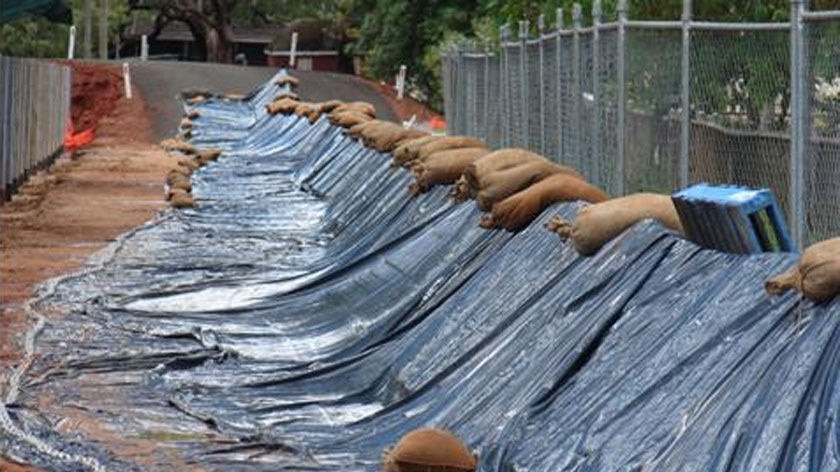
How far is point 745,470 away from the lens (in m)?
7.06

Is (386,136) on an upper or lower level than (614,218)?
lower

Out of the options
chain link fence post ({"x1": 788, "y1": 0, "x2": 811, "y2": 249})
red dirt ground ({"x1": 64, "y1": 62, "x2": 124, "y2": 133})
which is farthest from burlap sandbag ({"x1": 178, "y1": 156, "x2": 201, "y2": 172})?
chain link fence post ({"x1": 788, "y1": 0, "x2": 811, "y2": 249})

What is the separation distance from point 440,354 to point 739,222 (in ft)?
9.86

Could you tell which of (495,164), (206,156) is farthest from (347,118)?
(495,164)

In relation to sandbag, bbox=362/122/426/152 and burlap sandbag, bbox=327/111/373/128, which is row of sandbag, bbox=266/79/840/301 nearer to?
sandbag, bbox=362/122/426/152

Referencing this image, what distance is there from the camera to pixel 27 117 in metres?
30.1

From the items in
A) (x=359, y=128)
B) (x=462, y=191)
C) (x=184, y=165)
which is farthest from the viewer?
(x=184, y=165)

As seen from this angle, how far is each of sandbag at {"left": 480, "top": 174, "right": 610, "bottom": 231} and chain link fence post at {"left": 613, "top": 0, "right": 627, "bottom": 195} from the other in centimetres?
216

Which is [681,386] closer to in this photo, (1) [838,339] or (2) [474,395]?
(1) [838,339]

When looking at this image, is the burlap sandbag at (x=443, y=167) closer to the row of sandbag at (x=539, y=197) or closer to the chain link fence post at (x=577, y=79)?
the row of sandbag at (x=539, y=197)

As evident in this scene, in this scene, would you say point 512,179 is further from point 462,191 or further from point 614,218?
point 614,218

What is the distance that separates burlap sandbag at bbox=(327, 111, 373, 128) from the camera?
95.8 feet

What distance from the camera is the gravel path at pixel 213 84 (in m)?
51.2

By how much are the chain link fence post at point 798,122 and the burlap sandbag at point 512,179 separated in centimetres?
322
